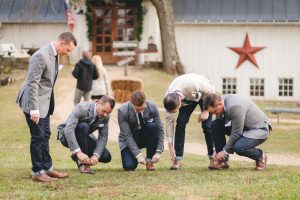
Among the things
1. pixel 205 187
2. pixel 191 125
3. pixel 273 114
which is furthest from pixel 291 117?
pixel 205 187

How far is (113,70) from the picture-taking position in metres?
28.0

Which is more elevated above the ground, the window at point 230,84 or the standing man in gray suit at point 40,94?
the standing man in gray suit at point 40,94

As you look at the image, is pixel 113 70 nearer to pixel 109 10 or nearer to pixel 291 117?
pixel 109 10

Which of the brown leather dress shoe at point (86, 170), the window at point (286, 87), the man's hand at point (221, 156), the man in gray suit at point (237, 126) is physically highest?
the man in gray suit at point (237, 126)

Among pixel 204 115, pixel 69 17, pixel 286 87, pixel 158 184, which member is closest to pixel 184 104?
pixel 204 115

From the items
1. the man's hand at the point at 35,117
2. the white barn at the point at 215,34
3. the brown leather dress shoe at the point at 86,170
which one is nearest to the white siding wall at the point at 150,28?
the white barn at the point at 215,34

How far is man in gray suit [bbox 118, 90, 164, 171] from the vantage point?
387 inches

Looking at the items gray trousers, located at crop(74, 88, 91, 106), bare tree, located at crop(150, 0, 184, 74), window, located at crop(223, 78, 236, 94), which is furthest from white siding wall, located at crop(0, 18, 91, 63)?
gray trousers, located at crop(74, 88, 91, 106)

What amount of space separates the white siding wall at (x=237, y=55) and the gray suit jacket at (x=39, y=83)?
2180 centimetres

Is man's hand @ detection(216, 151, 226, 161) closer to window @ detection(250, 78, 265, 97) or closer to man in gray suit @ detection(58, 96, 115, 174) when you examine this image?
man in gray suit @ detection(58, 96, 115, 174)

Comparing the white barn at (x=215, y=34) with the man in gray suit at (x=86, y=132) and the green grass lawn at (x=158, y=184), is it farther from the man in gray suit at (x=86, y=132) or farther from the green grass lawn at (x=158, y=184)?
the man in gray suit at (x=86, y=132)

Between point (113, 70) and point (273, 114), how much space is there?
7829mm

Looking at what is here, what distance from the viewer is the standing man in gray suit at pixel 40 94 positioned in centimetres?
853

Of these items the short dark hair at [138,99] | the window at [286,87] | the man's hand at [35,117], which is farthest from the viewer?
the window at [286,87]
